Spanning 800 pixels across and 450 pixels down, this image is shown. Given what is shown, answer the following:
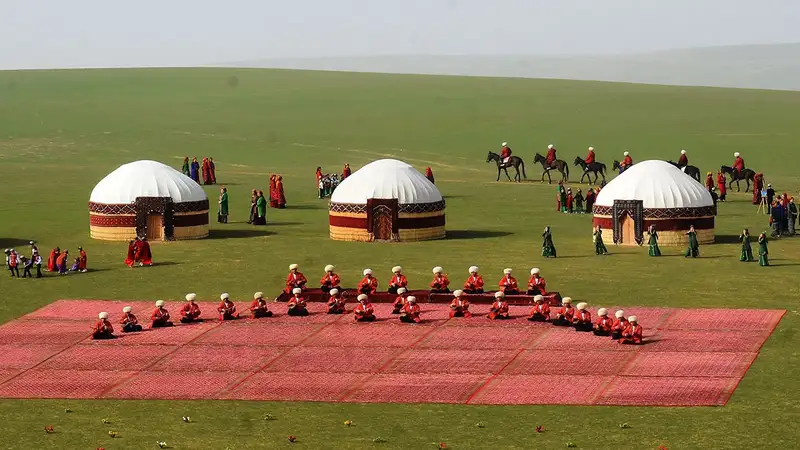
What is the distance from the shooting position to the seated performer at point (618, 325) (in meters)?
39.5

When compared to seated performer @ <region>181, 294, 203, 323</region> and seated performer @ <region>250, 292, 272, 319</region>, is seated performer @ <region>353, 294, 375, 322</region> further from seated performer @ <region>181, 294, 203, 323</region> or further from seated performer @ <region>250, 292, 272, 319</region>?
seated performer @ <region>181, 294, 203, 323</region>

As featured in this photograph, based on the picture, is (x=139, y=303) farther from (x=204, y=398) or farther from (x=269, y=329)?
(x=204, y=398)

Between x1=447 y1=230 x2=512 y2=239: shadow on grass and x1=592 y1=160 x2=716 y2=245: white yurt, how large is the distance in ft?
13.7

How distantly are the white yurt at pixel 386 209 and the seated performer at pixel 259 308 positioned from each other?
49.7 feet

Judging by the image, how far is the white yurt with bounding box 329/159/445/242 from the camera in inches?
2292

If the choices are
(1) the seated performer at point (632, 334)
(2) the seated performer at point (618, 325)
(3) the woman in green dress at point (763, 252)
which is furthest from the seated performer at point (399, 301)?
(3) the woman in green dress at point (763, 252)

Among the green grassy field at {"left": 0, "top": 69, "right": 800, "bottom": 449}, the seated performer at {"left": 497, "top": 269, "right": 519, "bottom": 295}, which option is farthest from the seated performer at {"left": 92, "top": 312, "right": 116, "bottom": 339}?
the seated performer at {"left": 497, "top": 269, "right": 519, "bottom": 295}

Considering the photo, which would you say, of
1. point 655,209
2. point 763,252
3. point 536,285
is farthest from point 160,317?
point 655,209

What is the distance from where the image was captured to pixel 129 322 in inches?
1633

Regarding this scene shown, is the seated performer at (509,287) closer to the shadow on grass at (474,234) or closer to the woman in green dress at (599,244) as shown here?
the woman in green dress at (599,244)

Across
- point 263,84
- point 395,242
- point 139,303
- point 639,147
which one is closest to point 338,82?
point 263,84

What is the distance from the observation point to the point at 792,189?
7950 centimetres

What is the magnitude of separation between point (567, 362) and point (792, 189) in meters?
45.1

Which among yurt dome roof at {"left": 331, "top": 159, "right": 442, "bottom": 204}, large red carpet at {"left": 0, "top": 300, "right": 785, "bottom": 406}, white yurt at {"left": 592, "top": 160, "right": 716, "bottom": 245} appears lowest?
large red carpet at {"left": 0, "top": 300, "right": 785, "bottom": 406}
